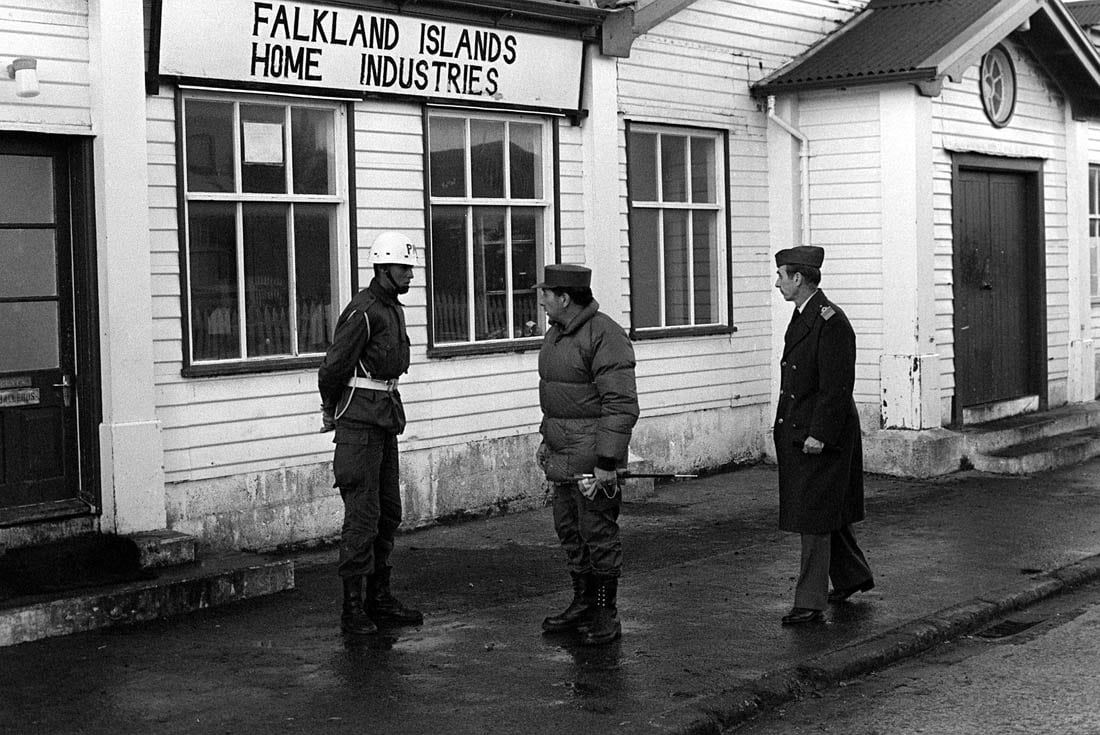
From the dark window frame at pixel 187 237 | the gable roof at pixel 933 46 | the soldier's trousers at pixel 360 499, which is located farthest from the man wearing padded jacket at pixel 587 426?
the gable roof at pixel 933 46

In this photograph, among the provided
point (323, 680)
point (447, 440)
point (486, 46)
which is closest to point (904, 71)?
point (486, 46)

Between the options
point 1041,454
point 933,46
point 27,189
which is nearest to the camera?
point 27,189

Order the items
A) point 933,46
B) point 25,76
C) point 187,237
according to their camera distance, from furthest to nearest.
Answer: point 933,46, point 187,237, point 25,76

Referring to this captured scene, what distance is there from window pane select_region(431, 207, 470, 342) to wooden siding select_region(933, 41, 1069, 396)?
511 centimetres

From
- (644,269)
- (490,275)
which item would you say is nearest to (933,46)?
(644,269)

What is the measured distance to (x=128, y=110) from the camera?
366 inches

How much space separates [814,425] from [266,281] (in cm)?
415

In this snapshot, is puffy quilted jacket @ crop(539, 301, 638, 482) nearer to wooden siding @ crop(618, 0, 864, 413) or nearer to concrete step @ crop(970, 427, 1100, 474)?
wooden siding @ crop(618, 0, 864, 413)

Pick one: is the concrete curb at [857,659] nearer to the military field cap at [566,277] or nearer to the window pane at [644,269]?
the military field cap at [566,277]

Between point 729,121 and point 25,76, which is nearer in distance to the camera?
point 25,76

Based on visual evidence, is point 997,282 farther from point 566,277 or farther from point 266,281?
point 566,277

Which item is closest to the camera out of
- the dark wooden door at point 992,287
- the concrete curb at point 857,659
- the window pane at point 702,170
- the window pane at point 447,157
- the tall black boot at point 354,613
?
the concrete curb at point 857,659

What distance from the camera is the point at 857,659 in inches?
300

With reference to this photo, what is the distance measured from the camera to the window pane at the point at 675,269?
13.9m
